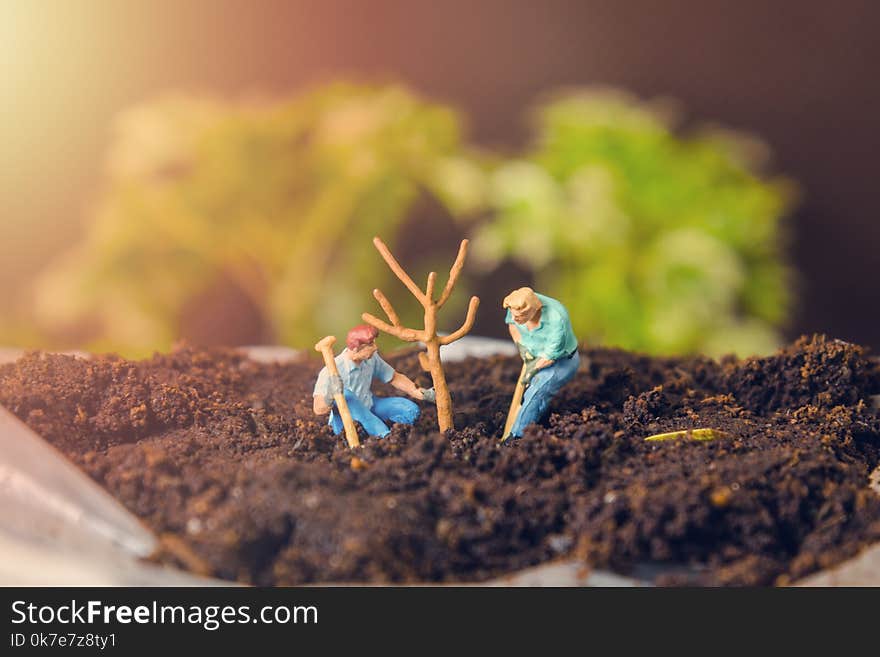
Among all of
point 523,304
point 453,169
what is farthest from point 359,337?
point 453,169

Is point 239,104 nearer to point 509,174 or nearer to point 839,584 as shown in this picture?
point 509,174

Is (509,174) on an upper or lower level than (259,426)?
upper

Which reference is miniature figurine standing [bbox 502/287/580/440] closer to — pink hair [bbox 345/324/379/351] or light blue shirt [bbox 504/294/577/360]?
light blue shirt [bbox 504/294/577/360]

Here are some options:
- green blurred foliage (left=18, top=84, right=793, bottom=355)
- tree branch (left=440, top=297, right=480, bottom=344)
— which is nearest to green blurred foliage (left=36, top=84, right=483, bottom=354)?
green blurred foliage (left=18, top=84, right=793, bottom=355)

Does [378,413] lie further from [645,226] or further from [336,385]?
[645,226]

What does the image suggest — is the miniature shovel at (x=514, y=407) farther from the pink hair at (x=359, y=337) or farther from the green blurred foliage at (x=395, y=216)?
the green blurred foliage at (x=395, y=216)
